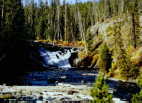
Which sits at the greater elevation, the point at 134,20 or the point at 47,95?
the point at 134,20

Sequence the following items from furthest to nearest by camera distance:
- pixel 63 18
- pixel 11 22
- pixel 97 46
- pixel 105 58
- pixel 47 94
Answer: pixel 63 18, pixel 97 46, pixel 11 22, pixel 105 58, pixel 47 94

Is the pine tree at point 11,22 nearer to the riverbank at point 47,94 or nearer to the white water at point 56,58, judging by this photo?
the white water at point 56,58

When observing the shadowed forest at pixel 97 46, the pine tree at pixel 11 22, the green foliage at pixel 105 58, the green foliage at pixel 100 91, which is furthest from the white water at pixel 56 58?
the green foliage at pixel 100 91

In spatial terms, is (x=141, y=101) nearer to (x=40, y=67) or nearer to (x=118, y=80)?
(x=118, y=80)

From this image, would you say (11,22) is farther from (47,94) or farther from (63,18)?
(63,18)

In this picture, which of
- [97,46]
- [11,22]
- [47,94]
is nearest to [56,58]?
[97,46]

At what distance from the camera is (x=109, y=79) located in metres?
48.1

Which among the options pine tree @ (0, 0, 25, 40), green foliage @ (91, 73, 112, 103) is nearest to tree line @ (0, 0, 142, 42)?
pine tree @ (0, 0, 25, 40)

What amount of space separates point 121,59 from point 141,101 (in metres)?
30.0

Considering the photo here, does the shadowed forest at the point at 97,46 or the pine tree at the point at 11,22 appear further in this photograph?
the pine tree at the point at 11,22

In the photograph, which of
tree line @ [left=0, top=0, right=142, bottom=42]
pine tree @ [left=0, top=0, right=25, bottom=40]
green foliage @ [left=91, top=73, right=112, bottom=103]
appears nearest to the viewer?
green foliage @ [left=91, top=73, right=112, bottom=103]

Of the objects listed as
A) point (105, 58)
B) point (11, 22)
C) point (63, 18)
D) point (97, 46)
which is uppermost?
point (11, 22)

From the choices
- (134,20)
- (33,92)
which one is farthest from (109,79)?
(134,20)

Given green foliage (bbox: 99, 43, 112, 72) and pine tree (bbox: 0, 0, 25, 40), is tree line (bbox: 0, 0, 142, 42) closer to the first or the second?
pine tree (bbox: 0, 0, 25, 40)
